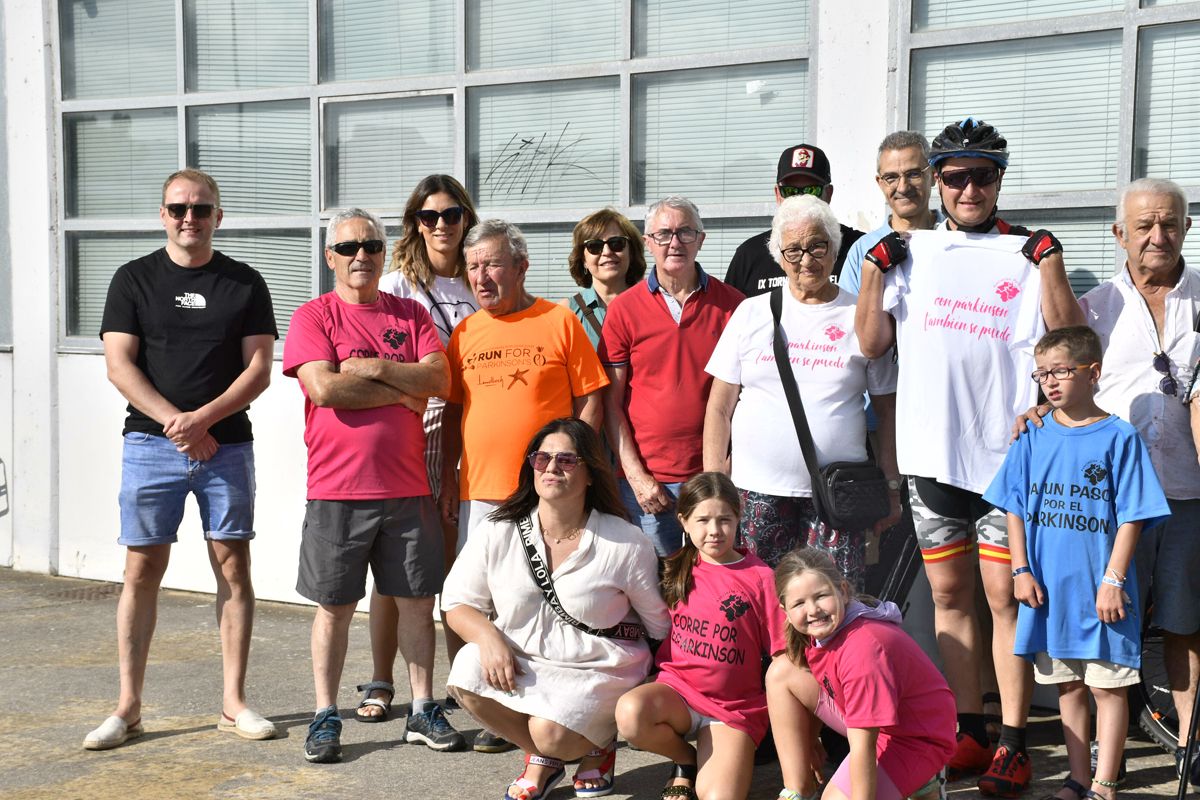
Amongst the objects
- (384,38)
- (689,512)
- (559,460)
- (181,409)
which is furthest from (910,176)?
(384,38)

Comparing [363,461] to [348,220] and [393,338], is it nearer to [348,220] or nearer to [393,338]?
[393,338]

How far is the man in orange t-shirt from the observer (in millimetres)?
4656

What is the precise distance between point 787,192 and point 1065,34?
1357 millimetres

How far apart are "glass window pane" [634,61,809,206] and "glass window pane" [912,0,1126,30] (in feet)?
1.99

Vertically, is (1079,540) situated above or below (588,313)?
below

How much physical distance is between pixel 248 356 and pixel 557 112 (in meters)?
2.45

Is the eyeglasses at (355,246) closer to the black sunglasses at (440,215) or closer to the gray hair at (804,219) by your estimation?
the black sunglasses at (440,215)

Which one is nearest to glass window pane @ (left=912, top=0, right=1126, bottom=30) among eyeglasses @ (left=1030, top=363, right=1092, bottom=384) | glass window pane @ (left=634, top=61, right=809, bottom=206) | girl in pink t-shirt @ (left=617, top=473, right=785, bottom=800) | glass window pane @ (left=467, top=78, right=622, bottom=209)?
glass window pane @ (left=634, top=61, right=809, bottom=206)

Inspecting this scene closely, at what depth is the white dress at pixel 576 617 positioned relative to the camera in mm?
4148

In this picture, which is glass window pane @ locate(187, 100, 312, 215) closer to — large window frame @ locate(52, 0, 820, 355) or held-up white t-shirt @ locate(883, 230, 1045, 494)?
large window frame @ locate(52, 0, 820, 355)

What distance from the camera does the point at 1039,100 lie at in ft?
17.8

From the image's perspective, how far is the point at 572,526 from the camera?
4312 mm

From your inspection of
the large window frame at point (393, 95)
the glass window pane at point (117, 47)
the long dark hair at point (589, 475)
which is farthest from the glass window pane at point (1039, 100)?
the glass window pane at point (117, 47)

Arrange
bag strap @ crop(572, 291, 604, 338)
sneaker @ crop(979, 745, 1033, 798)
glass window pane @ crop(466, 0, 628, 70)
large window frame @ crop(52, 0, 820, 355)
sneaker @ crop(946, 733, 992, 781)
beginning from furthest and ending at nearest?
glass window pane @ crop(466, 0, 628, 70), large window frame @ crop(52, 0, 820, 355), bag strap @ crop(572, 291, 604, 338), sneaker @ crop(946, 733, 992, 781), sneaker @ crop(979, 745, 1033, 798)
